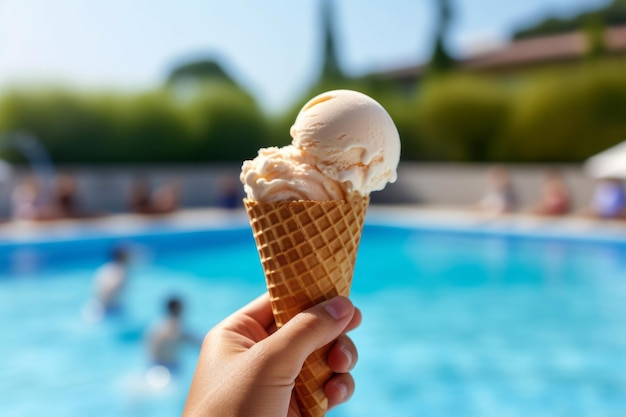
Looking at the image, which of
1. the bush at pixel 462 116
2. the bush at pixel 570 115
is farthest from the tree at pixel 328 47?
the bush at pixel 570 115

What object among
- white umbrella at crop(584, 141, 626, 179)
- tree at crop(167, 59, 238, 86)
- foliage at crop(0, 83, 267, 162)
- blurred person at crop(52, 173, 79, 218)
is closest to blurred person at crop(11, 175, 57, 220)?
blurred person at crop(52, 173, 79, 218)

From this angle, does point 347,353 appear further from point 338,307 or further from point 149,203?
point 149,203

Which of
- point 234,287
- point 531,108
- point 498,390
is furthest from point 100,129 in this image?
point 498,390

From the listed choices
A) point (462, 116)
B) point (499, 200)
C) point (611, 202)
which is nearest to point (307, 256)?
point (611, 202)

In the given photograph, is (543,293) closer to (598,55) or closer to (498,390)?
(498,390)

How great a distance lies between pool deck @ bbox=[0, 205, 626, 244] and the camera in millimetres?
10906

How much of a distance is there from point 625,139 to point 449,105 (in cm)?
594

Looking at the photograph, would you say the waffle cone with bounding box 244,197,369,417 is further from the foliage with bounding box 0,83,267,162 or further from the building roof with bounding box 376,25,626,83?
the building roof with bounding box 376,25,626,83

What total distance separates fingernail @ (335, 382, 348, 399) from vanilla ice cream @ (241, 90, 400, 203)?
61 cm

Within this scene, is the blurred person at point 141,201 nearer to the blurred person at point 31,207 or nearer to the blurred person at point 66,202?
the blurred person at point 66,202

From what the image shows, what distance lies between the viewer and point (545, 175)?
15.8m

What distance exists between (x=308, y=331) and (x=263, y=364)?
16 cm

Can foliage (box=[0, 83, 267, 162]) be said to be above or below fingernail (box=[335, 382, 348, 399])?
below

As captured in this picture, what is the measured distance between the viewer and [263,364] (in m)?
1.55
